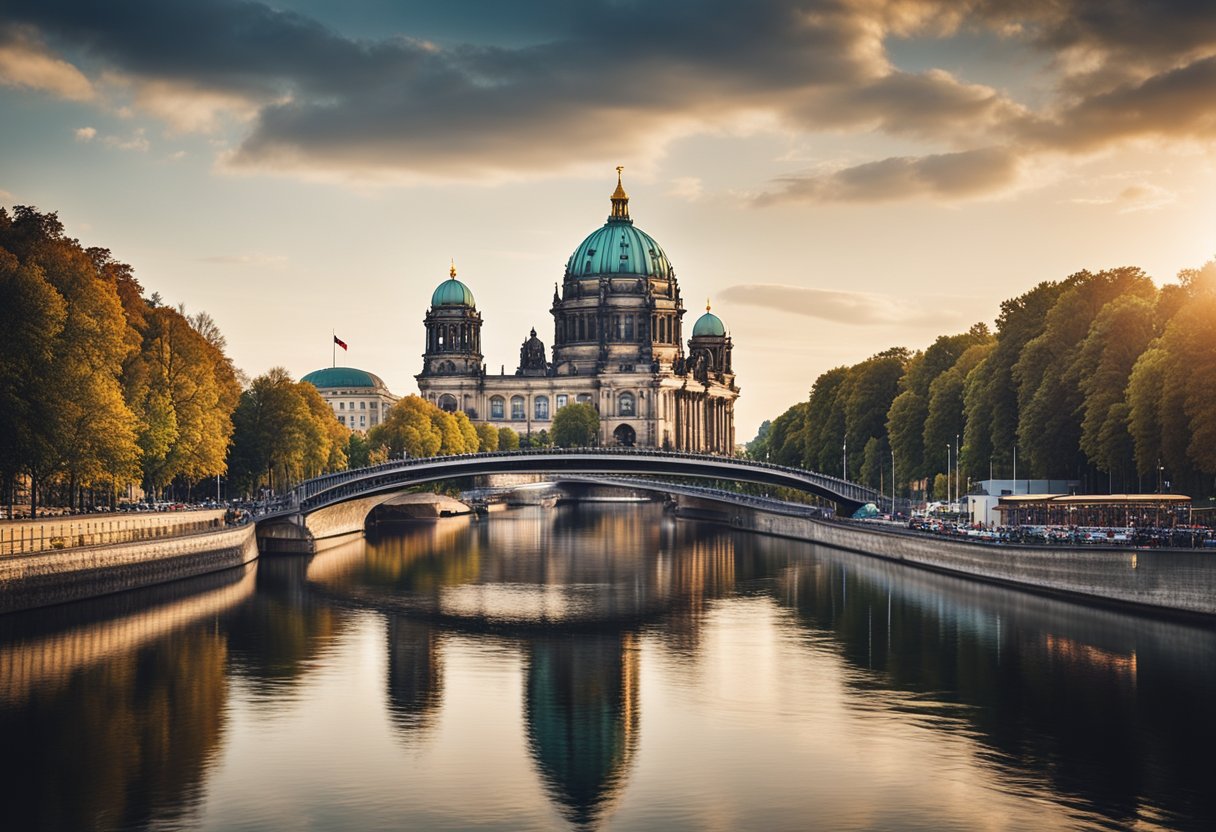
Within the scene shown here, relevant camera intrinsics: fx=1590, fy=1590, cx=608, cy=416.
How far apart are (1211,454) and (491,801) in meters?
44.6

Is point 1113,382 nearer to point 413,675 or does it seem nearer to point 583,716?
point 413,675

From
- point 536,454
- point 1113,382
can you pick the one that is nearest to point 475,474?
point 536,454

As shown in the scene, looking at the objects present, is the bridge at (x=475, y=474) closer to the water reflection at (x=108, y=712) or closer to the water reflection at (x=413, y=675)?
the water reflection at (x=108, y=712)

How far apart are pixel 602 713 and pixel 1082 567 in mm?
27099

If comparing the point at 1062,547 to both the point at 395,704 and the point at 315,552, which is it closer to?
the point at 395,704

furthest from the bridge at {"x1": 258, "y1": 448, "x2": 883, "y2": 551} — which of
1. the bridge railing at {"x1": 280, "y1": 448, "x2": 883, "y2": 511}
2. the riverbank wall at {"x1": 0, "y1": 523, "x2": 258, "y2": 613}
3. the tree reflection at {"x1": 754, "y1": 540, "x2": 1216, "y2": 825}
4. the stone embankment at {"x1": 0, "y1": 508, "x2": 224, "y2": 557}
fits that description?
the tree reflection at {"x1": 754, "y1": 540, "x2": 1216, "y2": 825}

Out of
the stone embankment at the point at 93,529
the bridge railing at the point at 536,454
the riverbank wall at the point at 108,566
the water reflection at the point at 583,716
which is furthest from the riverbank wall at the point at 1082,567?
the stone embankment at the point at 93,529

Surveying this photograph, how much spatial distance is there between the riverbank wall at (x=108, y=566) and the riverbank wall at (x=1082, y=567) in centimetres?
3707

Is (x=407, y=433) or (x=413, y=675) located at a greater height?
(x=407, y=433)

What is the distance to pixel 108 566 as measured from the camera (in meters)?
66.9

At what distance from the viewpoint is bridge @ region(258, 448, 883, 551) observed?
331ft

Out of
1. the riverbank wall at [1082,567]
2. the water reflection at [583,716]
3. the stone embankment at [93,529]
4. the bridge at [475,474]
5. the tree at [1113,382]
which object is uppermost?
the tree at [1113,382]

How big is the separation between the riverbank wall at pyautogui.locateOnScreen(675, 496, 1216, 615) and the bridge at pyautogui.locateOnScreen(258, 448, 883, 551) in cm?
1740

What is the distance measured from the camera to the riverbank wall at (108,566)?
58.5 metres
